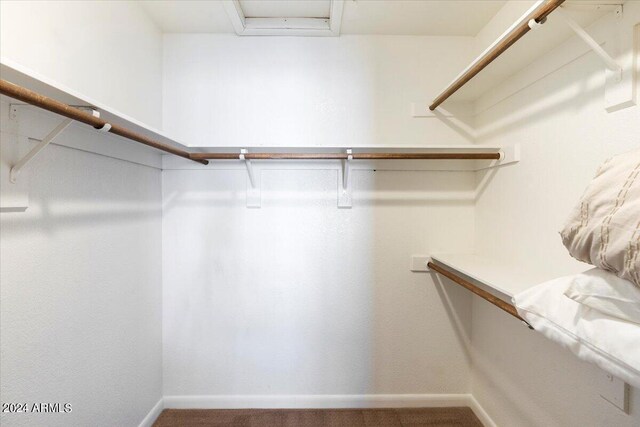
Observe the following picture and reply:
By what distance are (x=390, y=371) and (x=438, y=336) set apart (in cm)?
36

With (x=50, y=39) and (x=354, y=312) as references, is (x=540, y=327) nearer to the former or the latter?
(x=354, y=312)

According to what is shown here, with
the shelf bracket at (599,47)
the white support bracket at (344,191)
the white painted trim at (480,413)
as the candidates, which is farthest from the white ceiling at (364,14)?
the white painted trim at (480,413)

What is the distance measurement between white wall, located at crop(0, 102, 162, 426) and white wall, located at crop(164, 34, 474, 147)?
543 mm

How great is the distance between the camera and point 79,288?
1108 mm

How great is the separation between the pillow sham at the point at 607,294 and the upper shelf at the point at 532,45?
76 centimetres

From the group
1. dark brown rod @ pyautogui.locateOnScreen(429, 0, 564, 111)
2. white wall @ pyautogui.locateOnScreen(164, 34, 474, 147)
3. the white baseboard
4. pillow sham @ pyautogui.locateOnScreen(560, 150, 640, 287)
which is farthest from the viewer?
white wall @ pyautogui.locateOnScreen(164, 34, 474, 147)

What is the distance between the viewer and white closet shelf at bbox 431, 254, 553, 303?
1021mm

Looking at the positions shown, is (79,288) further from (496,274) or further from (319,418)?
(496,274)

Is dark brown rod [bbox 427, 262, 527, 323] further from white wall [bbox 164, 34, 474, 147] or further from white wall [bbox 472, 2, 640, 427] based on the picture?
white wall [bbox 164, 34, 474, 147]

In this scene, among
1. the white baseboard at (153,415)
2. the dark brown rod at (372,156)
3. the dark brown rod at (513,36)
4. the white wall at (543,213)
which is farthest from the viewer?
the white baseboard at (153,415)

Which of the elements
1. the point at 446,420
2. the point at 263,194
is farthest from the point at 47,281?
the point at 446,420

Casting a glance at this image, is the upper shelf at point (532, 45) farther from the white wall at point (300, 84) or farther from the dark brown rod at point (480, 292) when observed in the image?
the dark brown rod at point (480, 292)

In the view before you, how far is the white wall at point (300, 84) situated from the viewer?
1.72m

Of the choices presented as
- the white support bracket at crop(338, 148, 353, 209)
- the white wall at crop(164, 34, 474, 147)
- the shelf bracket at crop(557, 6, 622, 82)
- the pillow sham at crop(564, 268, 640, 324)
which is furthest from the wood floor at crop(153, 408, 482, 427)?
the shelf bracket at crop(557, 6, 622, 82)
